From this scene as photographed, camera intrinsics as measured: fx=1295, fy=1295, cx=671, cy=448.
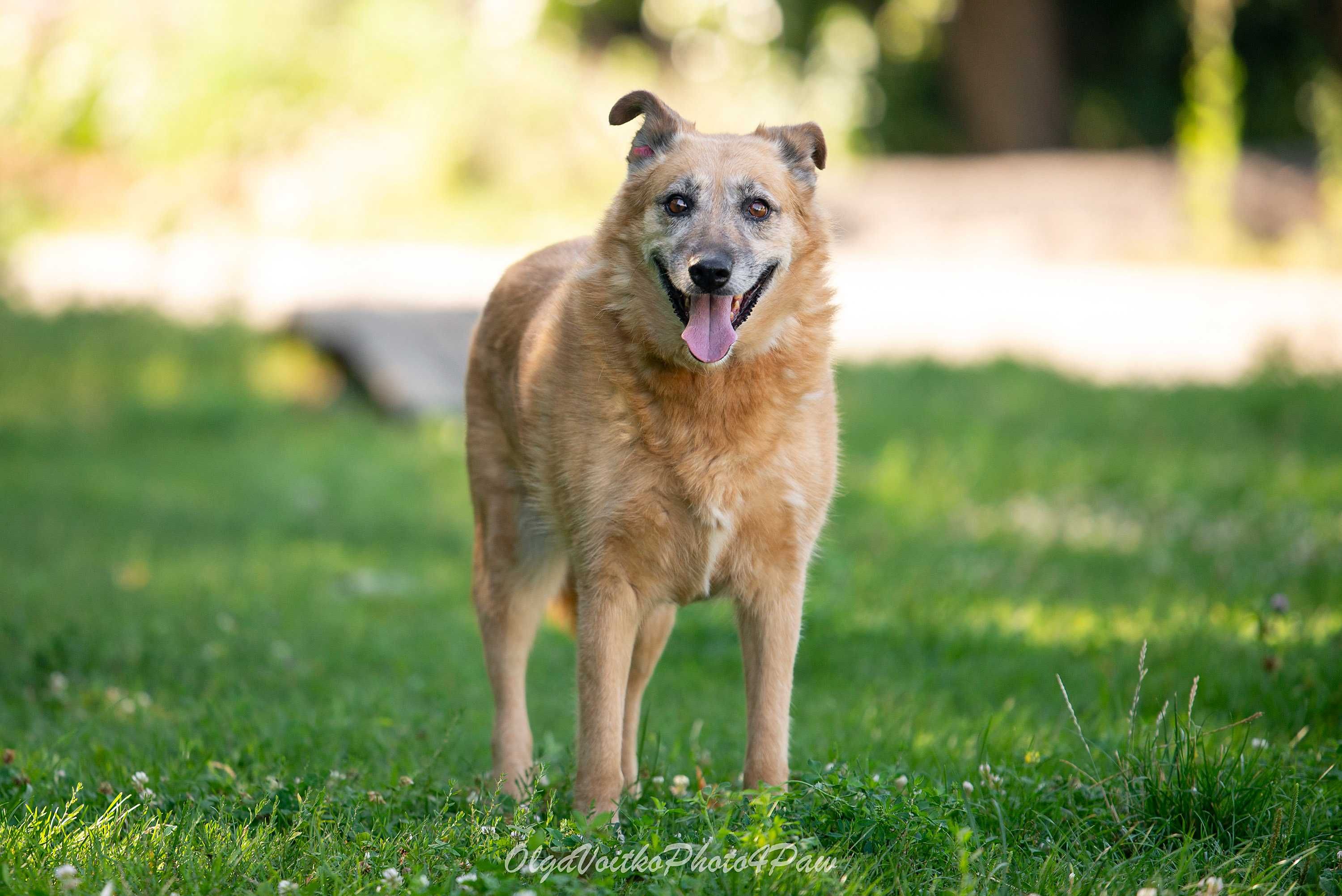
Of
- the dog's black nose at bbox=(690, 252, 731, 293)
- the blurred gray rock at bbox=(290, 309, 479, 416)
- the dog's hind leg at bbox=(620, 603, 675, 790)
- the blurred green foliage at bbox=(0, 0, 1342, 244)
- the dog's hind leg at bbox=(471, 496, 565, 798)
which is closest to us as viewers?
the dog's black nose at bbox=(690, 252, 731, 293)

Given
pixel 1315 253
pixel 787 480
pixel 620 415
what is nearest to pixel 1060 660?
pixel 787 480

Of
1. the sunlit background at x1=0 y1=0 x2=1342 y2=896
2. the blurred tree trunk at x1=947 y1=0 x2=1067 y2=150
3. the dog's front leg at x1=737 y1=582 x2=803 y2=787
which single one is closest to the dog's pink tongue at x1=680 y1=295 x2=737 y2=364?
the dog's front leg at x1=737 y1=582 x2=803 y2=787

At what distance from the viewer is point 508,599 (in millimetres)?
4344

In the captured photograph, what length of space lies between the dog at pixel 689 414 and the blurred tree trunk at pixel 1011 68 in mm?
18770

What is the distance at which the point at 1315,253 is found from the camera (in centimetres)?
1454

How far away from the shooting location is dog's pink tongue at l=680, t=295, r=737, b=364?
3.50 metres

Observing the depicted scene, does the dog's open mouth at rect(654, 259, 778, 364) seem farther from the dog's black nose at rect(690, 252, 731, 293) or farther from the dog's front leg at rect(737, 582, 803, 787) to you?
the dog's front leg at rect(737, 582, 803, 787)

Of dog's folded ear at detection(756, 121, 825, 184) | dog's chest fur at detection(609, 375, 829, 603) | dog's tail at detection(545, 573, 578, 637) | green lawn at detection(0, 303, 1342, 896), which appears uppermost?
dog's folded ear at detection(756, 121, 825, 184)

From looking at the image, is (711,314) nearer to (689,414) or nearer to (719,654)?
(689,414)

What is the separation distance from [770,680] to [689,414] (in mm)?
797

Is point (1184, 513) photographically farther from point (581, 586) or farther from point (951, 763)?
point (581, 586)

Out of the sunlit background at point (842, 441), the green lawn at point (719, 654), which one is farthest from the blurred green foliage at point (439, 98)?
the green lawn at point (719, 654)

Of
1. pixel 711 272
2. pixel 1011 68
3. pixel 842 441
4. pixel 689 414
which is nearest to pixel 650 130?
pixel 711 272

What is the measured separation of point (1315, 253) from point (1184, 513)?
872 centimetres
